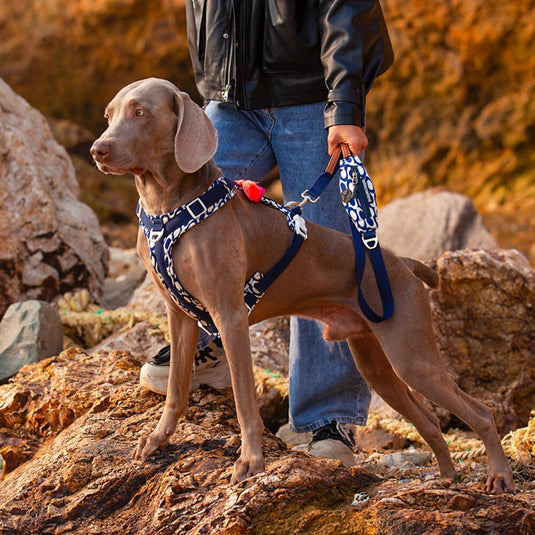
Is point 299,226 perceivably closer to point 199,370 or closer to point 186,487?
point 199,370

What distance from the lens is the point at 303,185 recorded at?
3.62 metres

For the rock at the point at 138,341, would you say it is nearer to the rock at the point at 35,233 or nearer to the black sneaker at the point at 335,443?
the rock at the point at 35,233

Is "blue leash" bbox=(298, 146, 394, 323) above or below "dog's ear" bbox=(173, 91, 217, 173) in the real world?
below

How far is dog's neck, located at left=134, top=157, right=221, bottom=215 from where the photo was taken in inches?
114

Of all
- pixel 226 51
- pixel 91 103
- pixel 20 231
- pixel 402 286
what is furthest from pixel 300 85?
pixel 91 103

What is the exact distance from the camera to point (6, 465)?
11.3 ft

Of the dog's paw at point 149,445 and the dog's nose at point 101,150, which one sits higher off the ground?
the dog's nose at point 101,150

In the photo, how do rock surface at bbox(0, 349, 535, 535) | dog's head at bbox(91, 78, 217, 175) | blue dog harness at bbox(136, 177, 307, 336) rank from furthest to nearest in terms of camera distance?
blue dog harness at bbox(136, 177, 307, 336) → dog's head at bbox(91, 78, 217, 175) → rock surface at bbox(0, 349, 535, 535)

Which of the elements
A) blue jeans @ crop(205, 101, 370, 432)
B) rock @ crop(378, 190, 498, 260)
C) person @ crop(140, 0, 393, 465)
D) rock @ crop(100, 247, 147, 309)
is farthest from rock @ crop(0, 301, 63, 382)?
rock @ crop(378, 190, 498, 260)

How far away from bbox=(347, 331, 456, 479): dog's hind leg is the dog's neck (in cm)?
95

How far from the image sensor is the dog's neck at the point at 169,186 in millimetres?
2891

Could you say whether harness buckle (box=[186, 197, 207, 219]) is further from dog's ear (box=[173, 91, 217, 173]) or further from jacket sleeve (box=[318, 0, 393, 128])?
jacket sleeve (box=[318, 0, 393, 128])

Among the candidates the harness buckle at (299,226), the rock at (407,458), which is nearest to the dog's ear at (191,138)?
the harness buckle at (299,226)

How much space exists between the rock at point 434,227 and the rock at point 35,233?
283cm
